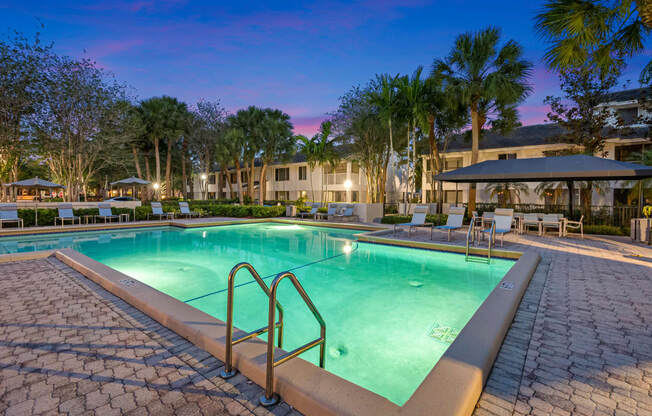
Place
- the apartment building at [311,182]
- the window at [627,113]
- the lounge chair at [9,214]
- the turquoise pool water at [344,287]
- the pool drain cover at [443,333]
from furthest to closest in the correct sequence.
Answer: the apartment building at [311,182]
the window at [627,113]
the lounge chair at [9,214]
the pool drain cover at [443,333]
the turquoise pool water at [344,287]

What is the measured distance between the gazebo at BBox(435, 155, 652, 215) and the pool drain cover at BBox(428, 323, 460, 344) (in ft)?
24.3

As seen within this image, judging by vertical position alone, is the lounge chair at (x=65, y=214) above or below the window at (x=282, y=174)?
below

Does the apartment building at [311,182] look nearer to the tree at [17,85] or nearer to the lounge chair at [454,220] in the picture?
the tree at [17,85]

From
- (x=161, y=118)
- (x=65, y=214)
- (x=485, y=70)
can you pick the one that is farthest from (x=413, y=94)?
(x=161, y=118)

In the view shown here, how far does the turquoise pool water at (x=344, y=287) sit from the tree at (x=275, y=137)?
15469 mm

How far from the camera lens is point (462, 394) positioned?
198cm

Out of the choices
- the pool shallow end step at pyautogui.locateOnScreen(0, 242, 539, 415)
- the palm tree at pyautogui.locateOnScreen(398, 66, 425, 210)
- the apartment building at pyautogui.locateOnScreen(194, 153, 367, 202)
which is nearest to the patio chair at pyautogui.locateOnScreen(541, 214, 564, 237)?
the palm tree at pyautogui.locateOnScreen(398, 66, 425, 210)

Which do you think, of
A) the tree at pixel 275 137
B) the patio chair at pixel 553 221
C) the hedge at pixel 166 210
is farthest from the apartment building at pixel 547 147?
the tree at pixel 275 137

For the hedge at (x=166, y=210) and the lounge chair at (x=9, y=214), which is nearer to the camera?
the lounge chair at (x=9, y=214)

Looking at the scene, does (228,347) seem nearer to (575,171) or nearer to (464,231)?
(575,171)

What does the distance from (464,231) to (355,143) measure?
1180cm

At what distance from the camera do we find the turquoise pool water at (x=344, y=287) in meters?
3.73

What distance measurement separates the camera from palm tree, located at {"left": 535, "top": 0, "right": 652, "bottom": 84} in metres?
6.04

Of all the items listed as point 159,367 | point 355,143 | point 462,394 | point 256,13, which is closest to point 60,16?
point 256,13
